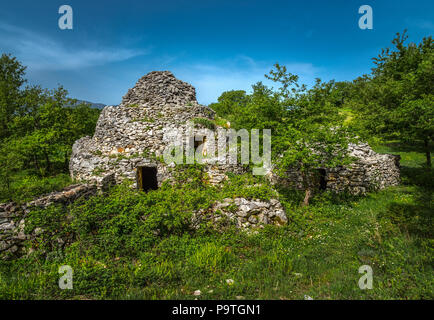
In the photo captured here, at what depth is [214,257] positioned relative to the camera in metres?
5.13

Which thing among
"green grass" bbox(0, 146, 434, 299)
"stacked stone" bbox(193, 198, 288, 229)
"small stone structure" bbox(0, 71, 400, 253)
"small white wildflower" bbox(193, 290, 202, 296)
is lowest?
"small white wildflower" bbox(193, 290, 202, 296)

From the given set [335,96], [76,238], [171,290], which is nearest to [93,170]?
[76,238]

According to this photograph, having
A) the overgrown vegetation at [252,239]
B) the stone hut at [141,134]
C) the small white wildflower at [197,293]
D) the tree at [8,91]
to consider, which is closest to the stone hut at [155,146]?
the stone hut at [141,134]

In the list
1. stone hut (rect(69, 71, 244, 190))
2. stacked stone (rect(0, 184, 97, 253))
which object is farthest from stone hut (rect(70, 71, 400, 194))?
stacked stone (rect(0, 184, 97, 253))

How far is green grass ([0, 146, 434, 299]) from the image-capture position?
408 centimetres

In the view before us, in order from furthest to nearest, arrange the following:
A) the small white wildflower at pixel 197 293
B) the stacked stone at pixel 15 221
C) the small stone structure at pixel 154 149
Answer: the small stone structure at pixel 154 149
the stacked stone at pixel 15 221
the small white wildflower at pixel 197 293

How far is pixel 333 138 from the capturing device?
816 centimetres

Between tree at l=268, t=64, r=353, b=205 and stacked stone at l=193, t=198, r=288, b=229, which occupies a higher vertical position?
tree at l=268, t=64, r=353, b=205

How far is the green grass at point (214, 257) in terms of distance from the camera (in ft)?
13.4

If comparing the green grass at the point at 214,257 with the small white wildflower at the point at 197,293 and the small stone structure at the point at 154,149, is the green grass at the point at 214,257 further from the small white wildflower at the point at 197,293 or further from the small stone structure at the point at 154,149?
the small stone structure at the point at 154,149

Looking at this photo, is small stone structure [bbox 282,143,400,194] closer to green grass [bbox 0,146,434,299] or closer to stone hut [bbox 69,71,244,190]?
green grass [bbox 0,146,434,299]

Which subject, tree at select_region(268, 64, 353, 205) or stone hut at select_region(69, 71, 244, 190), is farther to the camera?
stone hut at select_region(69, 71, 244, 190)

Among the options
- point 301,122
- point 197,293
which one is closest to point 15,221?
point 197,293
